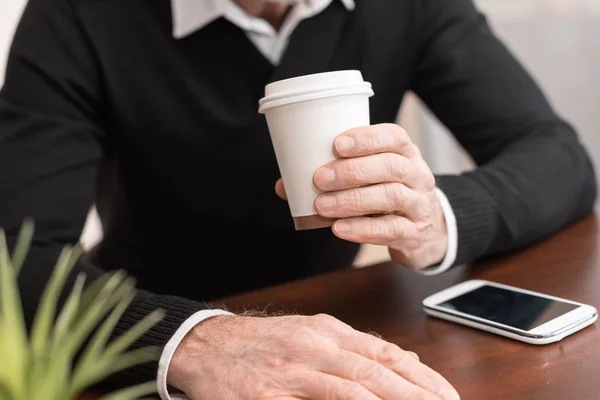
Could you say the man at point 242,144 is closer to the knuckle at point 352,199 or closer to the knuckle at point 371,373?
the knuckle at point 352,199

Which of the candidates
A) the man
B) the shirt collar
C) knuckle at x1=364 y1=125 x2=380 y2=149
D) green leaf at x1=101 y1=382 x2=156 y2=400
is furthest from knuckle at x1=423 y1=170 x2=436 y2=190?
the shirt collar

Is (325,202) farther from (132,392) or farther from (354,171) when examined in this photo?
(132,392)

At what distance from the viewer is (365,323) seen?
0.84m

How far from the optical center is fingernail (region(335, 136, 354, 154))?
0.76 metres

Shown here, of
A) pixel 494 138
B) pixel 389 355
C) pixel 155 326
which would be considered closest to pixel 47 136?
pixel 155 326

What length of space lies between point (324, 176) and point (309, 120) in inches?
2.5

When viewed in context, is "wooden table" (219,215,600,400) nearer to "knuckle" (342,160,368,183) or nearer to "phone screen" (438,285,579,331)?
"phone screen" (438,285,579,331)

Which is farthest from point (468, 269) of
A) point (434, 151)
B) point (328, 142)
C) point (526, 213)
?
point (434, 151)

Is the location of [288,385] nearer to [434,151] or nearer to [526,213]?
[526,213]

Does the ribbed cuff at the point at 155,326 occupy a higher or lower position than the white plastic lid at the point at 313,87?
lower

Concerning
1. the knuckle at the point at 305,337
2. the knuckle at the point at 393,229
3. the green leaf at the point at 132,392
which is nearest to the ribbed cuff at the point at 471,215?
the knuckle at the point at 393,229

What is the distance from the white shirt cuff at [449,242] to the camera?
0.96 meters

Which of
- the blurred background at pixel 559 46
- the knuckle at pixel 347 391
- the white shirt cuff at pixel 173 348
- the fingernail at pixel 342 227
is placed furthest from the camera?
the blurred background at pixel 559 46

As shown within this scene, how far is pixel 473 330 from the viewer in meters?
0.79
